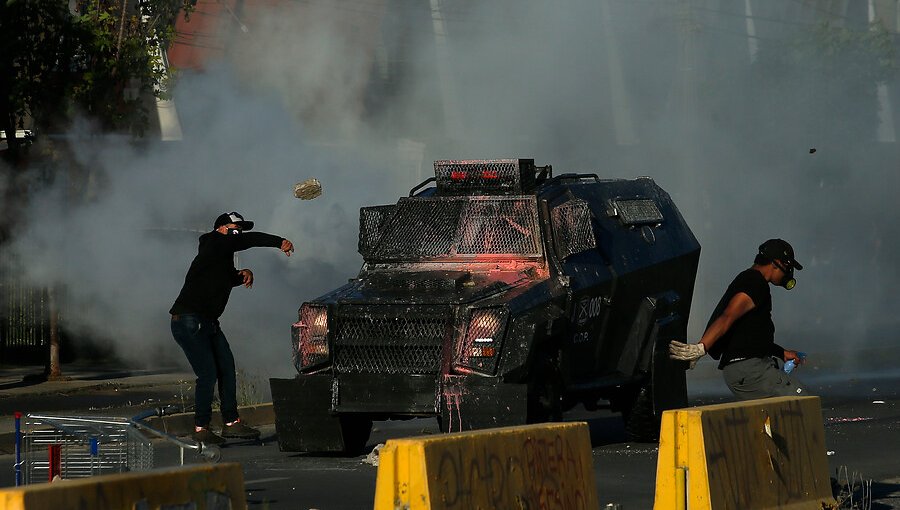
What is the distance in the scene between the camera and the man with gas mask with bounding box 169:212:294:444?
12461mm

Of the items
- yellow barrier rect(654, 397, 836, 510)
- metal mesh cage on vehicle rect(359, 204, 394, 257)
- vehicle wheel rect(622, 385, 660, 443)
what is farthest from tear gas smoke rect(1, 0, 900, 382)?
yellow barrier rect(654, 397, 836, 510)

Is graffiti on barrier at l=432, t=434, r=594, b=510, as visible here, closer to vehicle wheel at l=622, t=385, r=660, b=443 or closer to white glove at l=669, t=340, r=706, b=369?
white glove at l=669, t=340, r=706, b=369

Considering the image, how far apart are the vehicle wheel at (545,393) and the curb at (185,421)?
2.68 meters

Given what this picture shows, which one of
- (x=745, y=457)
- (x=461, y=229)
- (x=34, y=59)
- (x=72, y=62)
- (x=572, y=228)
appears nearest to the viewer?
(x=745, y=457)

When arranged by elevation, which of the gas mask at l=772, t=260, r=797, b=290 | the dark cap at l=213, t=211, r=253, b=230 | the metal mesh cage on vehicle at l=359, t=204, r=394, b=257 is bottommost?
the gas mask at l=772, t=260, r=797, b=290

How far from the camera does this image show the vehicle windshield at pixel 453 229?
1204 centimetres

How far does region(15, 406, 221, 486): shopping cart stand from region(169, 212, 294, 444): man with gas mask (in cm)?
474

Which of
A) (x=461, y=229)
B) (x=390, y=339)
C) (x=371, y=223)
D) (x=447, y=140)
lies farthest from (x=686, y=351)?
(x=447, y=140)

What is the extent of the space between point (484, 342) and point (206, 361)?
8.37 feet

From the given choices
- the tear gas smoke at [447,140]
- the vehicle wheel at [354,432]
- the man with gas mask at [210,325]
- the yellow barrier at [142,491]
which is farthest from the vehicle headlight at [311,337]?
the tear gas smoke at [447,140]

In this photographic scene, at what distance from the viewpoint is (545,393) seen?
11.3 metres

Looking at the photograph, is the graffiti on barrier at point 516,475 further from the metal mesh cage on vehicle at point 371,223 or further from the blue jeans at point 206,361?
the blue jeans at point 206,361

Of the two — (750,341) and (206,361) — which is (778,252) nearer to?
(750,341)

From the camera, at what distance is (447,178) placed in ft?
41.3
